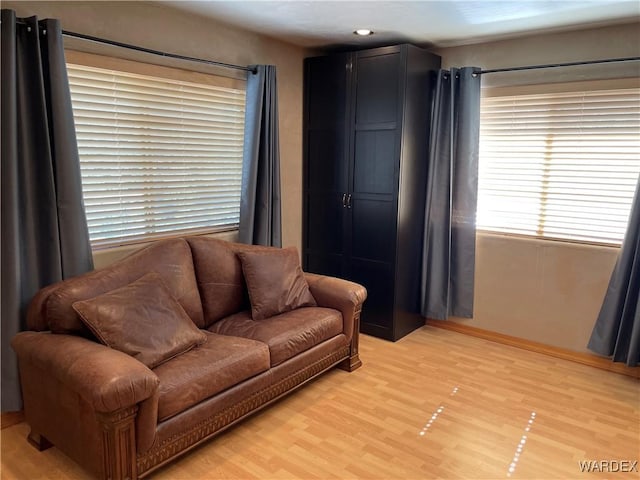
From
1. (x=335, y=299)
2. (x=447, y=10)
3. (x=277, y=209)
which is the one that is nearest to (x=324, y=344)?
(x=335, y=299)

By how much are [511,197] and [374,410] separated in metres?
2.08

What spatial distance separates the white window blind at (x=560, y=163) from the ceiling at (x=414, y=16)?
1.72 feet

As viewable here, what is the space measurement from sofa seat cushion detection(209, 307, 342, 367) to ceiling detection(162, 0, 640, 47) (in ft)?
6.39

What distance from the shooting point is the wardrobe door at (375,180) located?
150 inches

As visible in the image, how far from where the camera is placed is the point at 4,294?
251 centimetres

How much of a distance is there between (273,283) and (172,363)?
0.97 meters

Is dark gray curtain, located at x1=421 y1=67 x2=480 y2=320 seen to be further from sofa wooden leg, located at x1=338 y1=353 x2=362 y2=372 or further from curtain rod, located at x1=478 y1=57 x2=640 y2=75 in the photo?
sofa wooden leg, located at x1=338 y1=353 x2=362 y2=372

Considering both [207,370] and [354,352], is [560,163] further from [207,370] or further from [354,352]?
[207,370]

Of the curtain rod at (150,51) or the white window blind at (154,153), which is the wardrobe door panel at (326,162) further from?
the curtain rod at (150,51)

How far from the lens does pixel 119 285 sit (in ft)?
8.68

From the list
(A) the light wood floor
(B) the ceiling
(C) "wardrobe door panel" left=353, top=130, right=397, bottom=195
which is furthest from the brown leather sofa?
(B) the ceiling

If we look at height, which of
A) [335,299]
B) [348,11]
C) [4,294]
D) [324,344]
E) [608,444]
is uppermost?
[348,11]

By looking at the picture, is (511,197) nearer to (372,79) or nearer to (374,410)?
(372,79)

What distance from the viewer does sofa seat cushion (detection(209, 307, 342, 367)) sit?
286 centimetres
